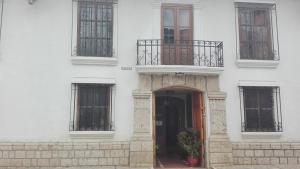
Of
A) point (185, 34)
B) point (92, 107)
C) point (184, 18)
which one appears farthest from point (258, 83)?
point (92, 107)

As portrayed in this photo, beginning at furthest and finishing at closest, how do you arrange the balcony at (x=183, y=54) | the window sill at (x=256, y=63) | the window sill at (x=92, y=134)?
1. the window sill at (x=256, y=63)
2. the balcony at (x=183, y=54)
3. the window sill at (x=92, y=134)

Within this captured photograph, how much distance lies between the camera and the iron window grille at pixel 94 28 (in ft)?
31.0

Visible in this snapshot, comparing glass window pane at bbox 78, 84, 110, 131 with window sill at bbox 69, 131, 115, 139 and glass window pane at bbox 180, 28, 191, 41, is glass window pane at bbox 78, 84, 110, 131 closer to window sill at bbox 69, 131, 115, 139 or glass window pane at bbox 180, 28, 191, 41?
window sill at bbox 69, 131, 115, 139

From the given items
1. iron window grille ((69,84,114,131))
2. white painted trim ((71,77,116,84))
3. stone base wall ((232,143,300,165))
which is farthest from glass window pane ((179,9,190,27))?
stone base wall ((232,143,300,165))

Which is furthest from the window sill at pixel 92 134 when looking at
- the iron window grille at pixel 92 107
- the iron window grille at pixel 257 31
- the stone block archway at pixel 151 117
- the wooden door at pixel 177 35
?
the iron window grille at pixel 257 31

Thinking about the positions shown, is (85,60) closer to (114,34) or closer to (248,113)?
(114,34)

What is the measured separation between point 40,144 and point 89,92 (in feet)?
6.76

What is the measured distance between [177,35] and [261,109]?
361cm

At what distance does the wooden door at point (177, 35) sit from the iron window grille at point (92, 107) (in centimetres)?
213

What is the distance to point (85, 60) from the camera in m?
9.23

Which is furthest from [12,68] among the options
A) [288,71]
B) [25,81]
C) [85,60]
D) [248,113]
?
[288,71]

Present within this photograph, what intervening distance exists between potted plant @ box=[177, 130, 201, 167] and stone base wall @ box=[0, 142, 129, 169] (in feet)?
6.28

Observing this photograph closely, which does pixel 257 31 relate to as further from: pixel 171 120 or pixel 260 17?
pixel 171 120

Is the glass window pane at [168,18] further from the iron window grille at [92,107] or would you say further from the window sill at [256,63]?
the iron window grille at [92,107]
